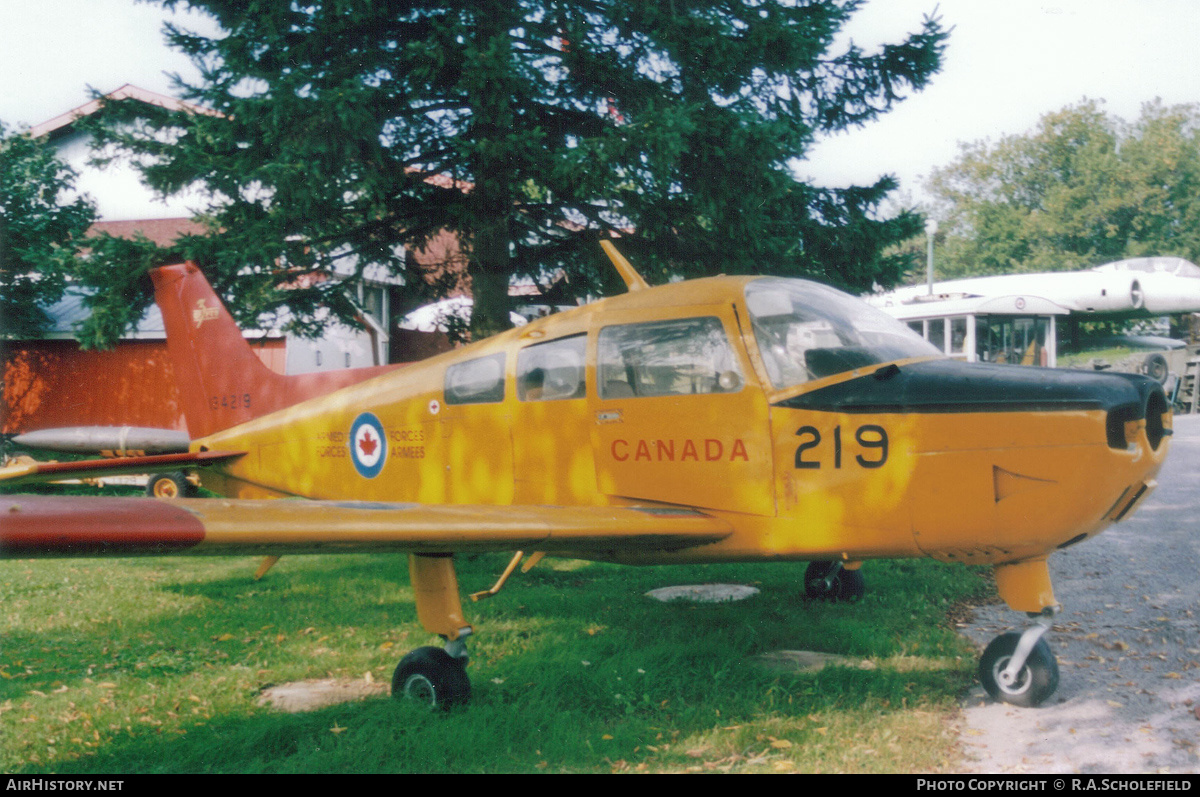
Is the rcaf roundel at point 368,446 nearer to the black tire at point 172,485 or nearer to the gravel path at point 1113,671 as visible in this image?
the gravel path at point 1113,671

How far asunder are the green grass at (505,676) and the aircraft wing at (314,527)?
0.85 m

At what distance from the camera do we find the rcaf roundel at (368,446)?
595cm

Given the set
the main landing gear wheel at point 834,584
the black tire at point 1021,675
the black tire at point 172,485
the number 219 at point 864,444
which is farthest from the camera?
the black tire at point 172,485

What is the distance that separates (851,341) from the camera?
441 cm

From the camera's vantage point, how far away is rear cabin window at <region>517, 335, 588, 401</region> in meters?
4.94

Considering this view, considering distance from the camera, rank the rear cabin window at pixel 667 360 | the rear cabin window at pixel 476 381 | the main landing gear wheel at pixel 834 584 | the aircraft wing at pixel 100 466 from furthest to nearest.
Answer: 1. the main landing gear wheel at pixel 834 584
2. the rear cabin window at pixel 476 381
3. the aircraft wing at pixel 100 466
4. the rear cabin window at pixel 667 360

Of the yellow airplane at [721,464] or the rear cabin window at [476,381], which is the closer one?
the yellow airplane at [721,464]

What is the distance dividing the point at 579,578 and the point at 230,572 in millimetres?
3373

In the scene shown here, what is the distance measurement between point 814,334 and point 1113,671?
2658 millimetres

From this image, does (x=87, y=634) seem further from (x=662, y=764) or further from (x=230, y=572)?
(x=662, y=764)

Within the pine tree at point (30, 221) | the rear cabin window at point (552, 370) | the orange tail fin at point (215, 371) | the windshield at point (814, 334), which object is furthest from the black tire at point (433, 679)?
the pine tree at point (30, 221)

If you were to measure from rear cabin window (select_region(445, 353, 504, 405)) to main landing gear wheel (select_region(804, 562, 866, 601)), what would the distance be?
2927 mm

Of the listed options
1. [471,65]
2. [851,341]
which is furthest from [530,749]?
[471,65]

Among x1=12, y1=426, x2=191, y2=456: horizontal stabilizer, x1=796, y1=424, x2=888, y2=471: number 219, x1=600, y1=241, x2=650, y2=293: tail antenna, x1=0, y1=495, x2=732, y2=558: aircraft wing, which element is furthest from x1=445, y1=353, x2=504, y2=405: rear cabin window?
x1=12, y1=426, x2=191, y2=456: horizontal stabilizer
